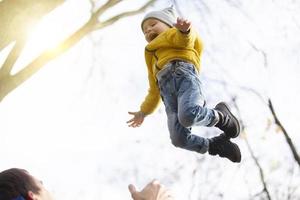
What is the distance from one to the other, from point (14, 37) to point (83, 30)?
3.69ft

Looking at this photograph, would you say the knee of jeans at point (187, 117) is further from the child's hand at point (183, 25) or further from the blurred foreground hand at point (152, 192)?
the blurred foreground hand at point (152, 192)

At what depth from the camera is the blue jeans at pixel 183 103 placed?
10.3ft

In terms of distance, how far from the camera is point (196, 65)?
347cm

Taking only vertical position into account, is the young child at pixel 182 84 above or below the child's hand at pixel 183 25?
below

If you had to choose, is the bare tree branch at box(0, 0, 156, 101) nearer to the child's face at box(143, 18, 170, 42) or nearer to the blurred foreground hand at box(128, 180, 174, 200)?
the child's face at box(143, 18, 170, 42)

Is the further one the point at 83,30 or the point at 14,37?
the point at 83,30

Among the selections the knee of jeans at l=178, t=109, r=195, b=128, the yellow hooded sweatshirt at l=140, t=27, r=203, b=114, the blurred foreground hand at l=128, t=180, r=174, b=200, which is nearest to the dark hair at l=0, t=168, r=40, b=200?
the blurred foreground hand at l=128, t=180, r=174, b=200

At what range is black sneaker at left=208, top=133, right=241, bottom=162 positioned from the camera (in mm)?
3553

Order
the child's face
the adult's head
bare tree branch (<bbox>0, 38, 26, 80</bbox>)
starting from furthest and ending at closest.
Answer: bare tree branch (<bbox>0, 38, 26, 80</bbox>) → the child's face → the adult's head

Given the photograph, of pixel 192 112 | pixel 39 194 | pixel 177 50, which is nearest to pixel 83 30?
pixel 177 50

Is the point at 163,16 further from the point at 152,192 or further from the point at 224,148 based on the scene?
the point at 152,192

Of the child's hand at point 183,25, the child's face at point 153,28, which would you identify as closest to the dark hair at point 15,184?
the child's hand at point 183,25

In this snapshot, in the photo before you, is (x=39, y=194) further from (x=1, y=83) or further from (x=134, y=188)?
(x=1, y=83)

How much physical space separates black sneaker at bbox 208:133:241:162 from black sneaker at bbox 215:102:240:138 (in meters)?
0.07
